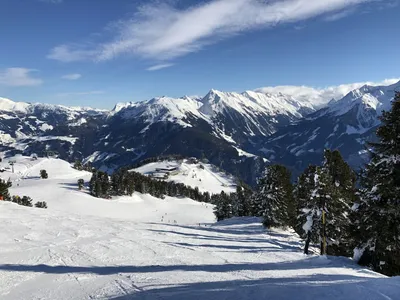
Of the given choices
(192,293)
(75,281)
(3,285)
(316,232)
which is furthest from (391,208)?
(3,285)

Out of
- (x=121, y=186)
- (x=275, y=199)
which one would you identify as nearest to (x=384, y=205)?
(x=275, y=199)

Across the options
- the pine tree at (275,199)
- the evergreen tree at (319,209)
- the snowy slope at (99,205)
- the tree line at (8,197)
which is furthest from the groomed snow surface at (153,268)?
the snowy slope at (99,205)

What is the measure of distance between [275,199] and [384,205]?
26.8 metres

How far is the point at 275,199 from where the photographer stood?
51.4 meters

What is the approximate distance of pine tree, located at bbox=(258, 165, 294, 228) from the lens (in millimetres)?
50672

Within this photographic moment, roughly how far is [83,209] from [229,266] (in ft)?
297

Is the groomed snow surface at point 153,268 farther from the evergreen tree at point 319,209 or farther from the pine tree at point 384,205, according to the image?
the evergreen tree at point 319,209

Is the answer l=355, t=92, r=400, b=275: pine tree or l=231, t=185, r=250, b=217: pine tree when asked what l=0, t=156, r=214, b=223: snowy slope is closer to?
l=231, t=185, r=250, b=217: pine tree

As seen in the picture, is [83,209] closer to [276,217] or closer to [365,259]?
[276,217]

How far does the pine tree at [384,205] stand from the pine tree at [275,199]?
2282 cm

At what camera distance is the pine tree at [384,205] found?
2364 cm

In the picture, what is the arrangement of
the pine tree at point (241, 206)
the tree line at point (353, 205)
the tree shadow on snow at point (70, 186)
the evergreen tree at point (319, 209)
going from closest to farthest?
the tree line at point (353, 205)
the evergreen tree at point (319, 209)
the pine tree at point (241, 206)
the tree shadow on snow at point (70, 186)

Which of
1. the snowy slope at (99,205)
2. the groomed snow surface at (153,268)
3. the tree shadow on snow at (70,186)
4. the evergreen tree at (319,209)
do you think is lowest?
the snowy slope at (99,205)

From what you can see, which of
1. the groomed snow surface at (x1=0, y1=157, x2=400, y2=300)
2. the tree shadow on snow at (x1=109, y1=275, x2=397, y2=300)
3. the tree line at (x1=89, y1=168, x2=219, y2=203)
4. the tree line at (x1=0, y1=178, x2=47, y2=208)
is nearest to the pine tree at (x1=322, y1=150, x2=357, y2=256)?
the groomed snow surface at (x1=0, y1=157, x2=400, y2=300)
